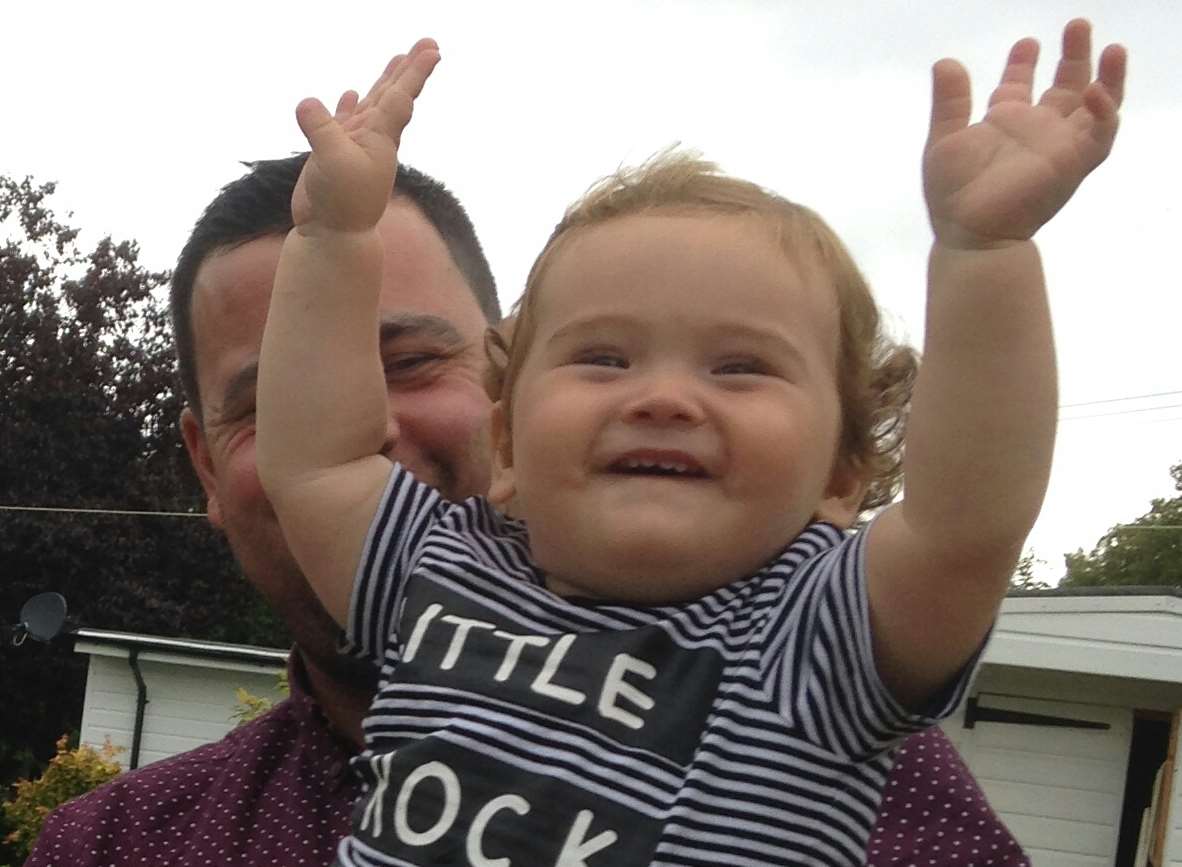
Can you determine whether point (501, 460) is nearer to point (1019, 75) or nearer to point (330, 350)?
point (330, 350)

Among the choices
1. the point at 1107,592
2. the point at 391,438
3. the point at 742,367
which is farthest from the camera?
the point at 1107,592

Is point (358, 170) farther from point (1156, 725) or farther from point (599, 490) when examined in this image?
point (1156, 725)

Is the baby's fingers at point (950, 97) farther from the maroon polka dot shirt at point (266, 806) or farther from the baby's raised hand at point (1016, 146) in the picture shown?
the maroon polka dot shirt at point (266, 806)

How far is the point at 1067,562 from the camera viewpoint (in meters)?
36.9

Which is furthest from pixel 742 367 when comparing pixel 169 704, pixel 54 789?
pixel 169 704

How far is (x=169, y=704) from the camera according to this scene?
1441 cm

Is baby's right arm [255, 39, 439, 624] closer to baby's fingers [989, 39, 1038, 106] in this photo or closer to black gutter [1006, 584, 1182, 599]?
baby's fingers [989, 39, 1038, 106]

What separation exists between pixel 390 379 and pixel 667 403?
1.10 meters

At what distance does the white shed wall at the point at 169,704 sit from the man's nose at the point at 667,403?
13.0m

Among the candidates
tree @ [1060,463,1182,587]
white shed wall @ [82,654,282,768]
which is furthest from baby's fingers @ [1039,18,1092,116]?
tree @ [1060,463,1182,587]

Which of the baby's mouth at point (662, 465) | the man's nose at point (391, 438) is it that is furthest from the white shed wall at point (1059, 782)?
the baby's mouth at point (662, 465)

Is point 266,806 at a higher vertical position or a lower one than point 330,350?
lower

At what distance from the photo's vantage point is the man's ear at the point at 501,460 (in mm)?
1604

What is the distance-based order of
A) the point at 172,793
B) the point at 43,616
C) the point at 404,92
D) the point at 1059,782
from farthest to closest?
the point at 43,616
the point at 1059,782
the point at 172,793
the point at 404,92
